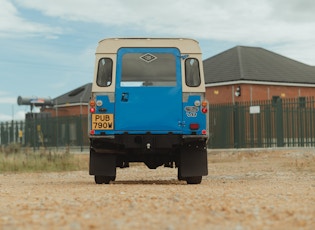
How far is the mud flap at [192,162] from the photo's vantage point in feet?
42.1

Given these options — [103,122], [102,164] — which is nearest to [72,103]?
[102,164]

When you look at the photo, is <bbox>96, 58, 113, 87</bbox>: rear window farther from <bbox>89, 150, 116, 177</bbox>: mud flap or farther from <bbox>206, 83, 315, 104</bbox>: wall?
<bbox>206, 83, 315, 104</bbox>: wall

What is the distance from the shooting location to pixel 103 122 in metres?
12.2

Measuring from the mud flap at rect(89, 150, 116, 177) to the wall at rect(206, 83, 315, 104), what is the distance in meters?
24.0

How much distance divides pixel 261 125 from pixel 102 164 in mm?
17638

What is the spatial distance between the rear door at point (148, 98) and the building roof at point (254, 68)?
24154mm

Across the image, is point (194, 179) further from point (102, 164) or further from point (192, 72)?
point (192, 72)

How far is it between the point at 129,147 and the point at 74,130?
2699cm

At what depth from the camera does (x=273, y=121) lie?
97.0 ft

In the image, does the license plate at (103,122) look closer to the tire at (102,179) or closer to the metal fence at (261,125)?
the tire at (102,179)

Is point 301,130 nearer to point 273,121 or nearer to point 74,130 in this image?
point 273,121

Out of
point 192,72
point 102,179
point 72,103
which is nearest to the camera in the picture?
point 192,72

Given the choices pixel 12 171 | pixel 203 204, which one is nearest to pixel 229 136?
pixel 12 171

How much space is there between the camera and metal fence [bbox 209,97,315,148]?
28.5 meters
